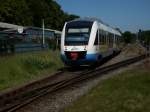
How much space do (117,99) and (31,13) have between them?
8760 centimetres

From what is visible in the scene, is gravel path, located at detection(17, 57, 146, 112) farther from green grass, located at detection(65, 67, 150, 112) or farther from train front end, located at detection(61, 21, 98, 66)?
train front end, located at detection(61, 21, 98, 66)

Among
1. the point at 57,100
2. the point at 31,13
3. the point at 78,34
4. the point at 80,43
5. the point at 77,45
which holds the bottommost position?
the point at 57,100

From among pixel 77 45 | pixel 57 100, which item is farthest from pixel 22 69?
pixel 57 100

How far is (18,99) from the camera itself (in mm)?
13750

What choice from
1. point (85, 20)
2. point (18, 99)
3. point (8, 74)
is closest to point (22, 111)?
point (18, 99)

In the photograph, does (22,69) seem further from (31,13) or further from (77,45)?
(31,13)

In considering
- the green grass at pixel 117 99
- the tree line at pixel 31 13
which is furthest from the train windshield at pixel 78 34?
the tree line at pixel 31 13

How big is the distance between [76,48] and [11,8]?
5397cm

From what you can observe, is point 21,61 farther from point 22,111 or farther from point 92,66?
point 22,111

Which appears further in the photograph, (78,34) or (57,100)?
(78,34)

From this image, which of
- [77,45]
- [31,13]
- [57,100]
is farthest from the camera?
[31,13]

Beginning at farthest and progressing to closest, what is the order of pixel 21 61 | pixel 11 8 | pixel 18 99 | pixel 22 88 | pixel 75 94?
pixel 11 8
pixel 21 61
pixel 22 88
pixel 75 94
pixel 18 99

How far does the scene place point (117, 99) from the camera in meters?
12.1

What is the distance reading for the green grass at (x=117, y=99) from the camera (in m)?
10.8
